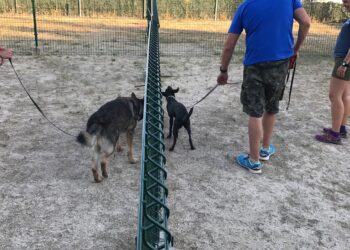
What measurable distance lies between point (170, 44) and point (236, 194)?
321 inches

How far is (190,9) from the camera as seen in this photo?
1792 centimetres

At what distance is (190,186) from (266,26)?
175cm

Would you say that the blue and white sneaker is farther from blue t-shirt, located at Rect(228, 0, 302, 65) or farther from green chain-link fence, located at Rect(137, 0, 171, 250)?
green chain-link fence, located at Rect(137, 0, 171, 250)

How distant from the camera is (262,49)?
143 inches

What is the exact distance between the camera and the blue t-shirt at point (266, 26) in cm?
347

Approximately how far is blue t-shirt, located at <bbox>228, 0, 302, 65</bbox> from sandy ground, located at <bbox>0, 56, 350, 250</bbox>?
131 centimetres

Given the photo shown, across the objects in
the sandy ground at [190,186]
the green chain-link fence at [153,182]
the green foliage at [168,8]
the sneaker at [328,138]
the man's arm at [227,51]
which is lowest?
the sandy ground at [190,186]

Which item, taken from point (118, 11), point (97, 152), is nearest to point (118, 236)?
point (97, 152)

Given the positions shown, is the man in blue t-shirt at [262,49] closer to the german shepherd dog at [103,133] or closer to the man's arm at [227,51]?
the man's arm at [227,51]

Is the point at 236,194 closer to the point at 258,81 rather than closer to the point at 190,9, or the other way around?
the point at 258,81

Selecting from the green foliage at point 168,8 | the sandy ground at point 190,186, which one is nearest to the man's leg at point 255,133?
the sandy ground at point 190,186

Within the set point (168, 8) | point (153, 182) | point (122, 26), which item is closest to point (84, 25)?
point (122, 26)

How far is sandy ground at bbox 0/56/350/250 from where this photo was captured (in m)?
3.04

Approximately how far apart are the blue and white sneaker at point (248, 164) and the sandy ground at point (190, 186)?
3.6 inches
